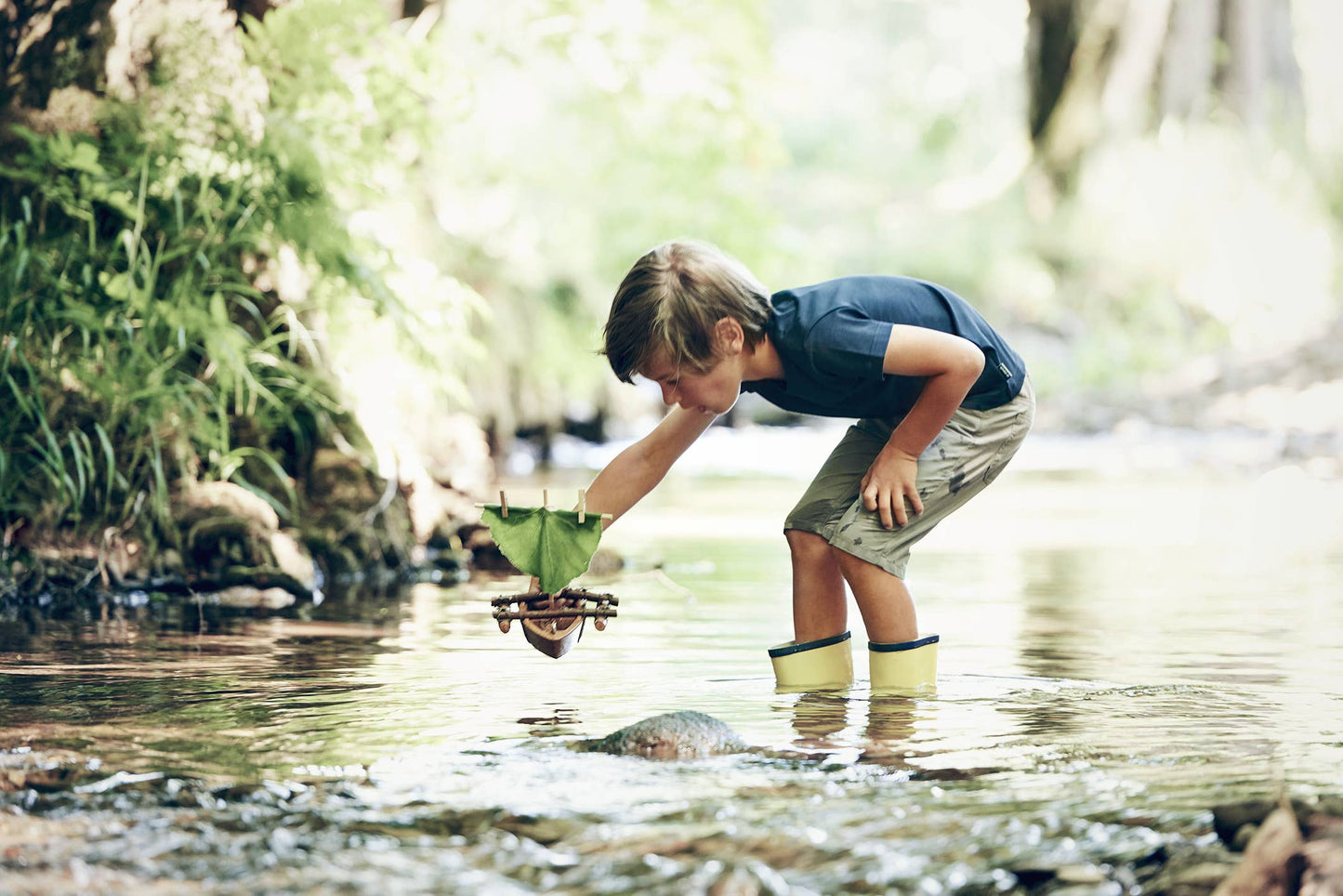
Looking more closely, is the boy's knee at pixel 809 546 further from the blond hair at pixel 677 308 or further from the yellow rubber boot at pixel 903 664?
the blond hair at pixel 677 308

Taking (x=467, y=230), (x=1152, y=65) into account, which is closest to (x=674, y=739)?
(x=467, y=230)

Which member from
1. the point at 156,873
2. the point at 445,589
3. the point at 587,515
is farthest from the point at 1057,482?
the point at 156,873

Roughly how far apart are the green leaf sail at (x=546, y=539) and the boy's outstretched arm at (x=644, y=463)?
15.4 inches

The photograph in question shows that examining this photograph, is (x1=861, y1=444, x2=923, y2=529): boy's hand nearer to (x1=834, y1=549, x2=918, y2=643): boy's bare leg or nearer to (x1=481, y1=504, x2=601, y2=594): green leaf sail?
(x1=834, y1=549, x2=918, y2=643): boy's bare leg

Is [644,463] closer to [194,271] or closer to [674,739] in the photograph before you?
[674,739]

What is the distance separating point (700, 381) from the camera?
11.3ft

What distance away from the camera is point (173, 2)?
6.39 meters

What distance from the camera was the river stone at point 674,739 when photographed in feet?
9.67

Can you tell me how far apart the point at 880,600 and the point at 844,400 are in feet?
1.49

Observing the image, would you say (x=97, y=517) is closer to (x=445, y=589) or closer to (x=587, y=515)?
(x=445, y=589)

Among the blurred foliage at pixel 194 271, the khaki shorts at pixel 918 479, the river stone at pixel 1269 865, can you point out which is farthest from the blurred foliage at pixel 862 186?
the river stone at pixel 1269 865

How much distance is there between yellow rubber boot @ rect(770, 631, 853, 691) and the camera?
378 cm

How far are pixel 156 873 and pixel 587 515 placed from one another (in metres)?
1.39

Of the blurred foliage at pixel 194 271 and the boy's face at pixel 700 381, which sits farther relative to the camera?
the blurred foliage at pixel 194 271
